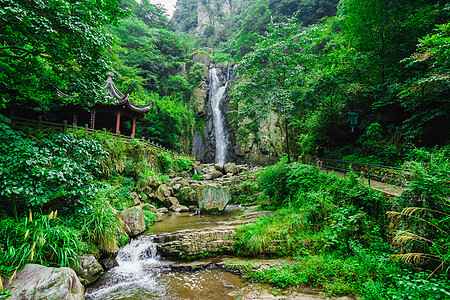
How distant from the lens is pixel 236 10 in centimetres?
4866

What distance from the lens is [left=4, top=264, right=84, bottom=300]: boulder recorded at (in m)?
3.20

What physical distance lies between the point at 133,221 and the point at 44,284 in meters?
3.88

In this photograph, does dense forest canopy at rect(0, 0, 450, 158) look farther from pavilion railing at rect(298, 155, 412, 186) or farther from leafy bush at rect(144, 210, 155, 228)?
leafy bush at rect(144, 210, 155, 228)

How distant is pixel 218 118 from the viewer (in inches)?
1107

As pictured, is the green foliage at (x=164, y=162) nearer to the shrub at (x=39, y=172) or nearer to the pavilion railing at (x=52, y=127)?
the pavilion railing at (x=52, y=127)

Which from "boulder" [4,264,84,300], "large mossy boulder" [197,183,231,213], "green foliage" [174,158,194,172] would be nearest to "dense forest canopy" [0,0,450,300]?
"boulder" [4,264,84,300]

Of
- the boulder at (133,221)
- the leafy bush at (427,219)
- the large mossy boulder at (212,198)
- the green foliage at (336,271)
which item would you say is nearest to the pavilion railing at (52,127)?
the boulder at (133,221)

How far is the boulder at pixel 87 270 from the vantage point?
4.45 meters

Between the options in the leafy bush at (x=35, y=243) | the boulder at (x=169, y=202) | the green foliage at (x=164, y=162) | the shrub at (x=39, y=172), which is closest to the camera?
the leafy bush at (x=35, y=243)

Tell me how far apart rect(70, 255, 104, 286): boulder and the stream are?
0.16m

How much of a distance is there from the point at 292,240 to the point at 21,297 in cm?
557

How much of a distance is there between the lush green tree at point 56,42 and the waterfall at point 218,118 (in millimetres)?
20835

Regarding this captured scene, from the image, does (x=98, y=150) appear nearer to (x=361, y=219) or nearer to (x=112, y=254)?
(x=112, y=254)

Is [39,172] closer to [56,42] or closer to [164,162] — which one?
[56,42]
